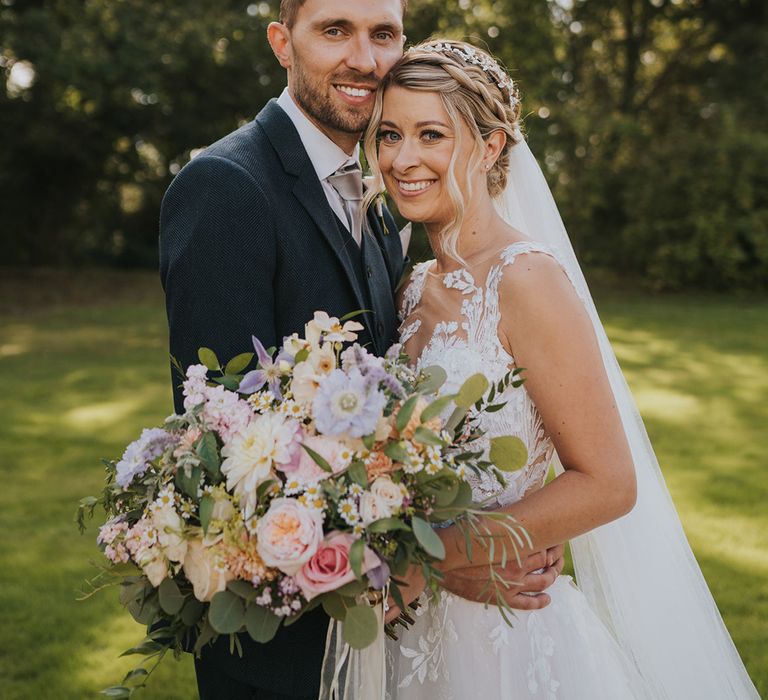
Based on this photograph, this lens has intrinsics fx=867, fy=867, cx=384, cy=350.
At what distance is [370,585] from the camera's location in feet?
6.39

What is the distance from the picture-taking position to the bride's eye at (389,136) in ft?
9.41

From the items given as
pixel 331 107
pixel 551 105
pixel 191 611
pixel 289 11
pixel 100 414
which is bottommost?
pixel 100 414

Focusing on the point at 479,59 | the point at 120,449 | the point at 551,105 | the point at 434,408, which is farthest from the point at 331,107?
the point at 551,105

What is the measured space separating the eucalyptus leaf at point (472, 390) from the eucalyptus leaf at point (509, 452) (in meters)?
0.12

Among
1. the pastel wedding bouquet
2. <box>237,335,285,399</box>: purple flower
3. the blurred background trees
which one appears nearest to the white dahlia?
the pastel wedding bouquet

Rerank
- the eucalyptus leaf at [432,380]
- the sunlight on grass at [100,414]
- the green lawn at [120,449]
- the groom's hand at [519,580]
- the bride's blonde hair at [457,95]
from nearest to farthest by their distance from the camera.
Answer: the eucalyptus leaf at [432,380] → the groom's hand at [519,580] → the bride's blonde hair at [457,95] → the green lawn at [120,449] → the sunlight on grass at [100,414]

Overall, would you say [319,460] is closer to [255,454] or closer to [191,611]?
[255,454]

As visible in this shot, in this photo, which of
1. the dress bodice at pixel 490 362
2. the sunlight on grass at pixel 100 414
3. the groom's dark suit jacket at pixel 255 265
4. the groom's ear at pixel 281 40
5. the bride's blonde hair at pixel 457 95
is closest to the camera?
the groom's dark suit jacket at pixel 255 265

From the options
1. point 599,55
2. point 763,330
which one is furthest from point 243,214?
point 599,55

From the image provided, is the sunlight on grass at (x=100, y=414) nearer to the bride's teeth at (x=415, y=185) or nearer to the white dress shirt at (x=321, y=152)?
the white dress shirt at (x=321, y=152)

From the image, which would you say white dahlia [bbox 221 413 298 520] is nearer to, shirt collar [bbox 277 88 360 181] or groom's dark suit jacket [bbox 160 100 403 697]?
groom's dark suit jacket [bbox 160 100 403 697]

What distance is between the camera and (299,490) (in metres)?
1.85

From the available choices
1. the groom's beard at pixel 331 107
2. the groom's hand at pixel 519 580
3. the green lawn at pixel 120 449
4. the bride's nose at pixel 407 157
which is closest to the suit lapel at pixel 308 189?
the groom's beard at pixel 331 107

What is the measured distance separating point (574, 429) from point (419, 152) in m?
1.02
